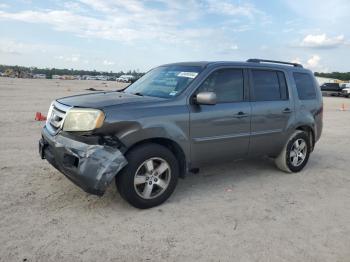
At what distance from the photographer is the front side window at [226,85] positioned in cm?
496

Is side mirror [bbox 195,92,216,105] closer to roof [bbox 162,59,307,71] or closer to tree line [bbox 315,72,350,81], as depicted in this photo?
roof [bbox 162,59,307,71]

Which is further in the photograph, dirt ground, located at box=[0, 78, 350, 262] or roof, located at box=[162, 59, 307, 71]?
roof, located at box=[162, 59, 307, 71]

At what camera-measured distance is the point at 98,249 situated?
337 cm

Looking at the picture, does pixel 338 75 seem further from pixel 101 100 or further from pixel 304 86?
pixel 101 100

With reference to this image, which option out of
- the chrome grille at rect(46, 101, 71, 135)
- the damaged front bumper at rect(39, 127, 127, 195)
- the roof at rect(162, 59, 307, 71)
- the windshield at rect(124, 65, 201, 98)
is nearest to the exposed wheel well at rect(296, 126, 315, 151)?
→ the roof at rect(162, 59, 307, 71)

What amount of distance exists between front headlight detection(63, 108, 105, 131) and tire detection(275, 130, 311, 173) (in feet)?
11.4

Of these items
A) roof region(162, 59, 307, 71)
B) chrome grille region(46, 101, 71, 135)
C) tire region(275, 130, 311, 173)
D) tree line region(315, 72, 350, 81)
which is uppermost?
tree line region(315, 72, 350, 81)

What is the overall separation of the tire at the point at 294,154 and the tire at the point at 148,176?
243cm

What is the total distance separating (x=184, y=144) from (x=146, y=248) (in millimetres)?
1570

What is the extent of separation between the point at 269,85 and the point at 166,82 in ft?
5.97

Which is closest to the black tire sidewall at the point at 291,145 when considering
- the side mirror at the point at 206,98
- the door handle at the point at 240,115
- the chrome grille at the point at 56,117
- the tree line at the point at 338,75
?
the door handle at the point at 240,115

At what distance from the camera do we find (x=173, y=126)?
4477 millimetres

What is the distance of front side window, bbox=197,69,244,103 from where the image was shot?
496 cm

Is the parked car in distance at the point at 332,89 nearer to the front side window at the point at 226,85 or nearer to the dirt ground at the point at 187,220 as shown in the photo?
the dirt ground at the point at 187,220
